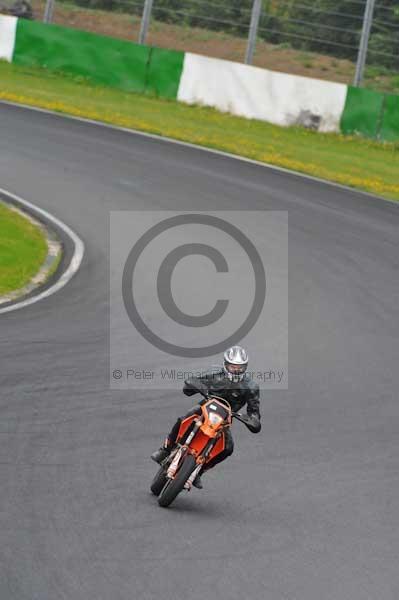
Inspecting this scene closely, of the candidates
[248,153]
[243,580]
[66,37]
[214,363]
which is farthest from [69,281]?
[66,37]

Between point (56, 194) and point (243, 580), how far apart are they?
15745mm

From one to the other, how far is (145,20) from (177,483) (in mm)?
30221

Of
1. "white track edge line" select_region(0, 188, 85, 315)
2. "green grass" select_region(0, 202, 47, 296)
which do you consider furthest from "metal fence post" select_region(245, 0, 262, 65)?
"green grass" select_region(0, 202, 47, 296)

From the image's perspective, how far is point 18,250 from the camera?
19.6m

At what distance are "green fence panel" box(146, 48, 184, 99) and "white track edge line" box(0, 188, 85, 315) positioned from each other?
14543 millimetres

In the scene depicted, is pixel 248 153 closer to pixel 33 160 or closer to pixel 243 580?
A: pixel 33 160

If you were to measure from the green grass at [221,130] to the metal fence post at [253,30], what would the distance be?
8.38 feet

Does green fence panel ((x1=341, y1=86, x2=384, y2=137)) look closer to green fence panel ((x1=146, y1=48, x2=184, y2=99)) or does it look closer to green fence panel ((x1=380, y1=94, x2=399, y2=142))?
green fence panel ((x1=380, y1=94, x2=399, y2=142))

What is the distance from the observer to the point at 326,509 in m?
11.0

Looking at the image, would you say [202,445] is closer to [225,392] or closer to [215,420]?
[215,420]

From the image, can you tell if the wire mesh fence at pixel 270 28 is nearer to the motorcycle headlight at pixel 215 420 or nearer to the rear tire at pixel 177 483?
the motorcycle headlight at pixel 215 420

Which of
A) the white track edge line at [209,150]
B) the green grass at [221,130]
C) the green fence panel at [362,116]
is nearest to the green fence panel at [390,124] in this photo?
the green fence panel at [362,116]

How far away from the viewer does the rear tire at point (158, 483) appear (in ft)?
35.6

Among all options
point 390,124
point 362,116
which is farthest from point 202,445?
point 390,124
